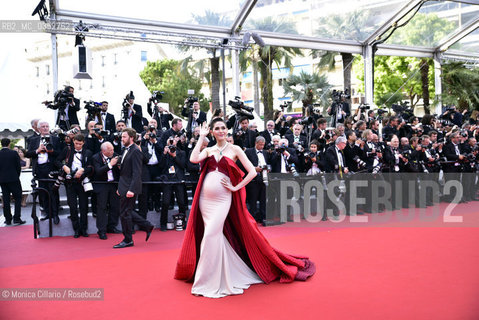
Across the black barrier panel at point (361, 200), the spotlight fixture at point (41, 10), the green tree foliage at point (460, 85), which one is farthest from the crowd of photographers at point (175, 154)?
the green tree foliage at point (460, 85)

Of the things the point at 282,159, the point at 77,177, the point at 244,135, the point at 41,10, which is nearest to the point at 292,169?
the point at 282,159

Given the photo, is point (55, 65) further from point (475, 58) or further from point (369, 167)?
point (475, 58)

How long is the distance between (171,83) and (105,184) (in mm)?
28927

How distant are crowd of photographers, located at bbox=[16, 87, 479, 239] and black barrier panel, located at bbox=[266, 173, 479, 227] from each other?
221 millimetres

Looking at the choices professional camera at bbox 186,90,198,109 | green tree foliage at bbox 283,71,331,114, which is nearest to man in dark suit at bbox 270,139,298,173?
professional camera at bbox 186,90,198,109

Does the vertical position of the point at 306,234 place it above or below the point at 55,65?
below

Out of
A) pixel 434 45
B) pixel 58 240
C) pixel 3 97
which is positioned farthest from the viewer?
pixel 434 45

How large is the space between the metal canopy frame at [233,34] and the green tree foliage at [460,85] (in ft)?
4.26

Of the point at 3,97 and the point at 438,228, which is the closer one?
the point at 438,228

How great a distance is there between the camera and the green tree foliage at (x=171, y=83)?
3591 centimetres

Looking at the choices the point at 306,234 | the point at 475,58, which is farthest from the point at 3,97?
the point at 475,58

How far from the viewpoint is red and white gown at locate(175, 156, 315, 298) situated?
197 inches

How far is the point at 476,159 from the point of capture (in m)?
12.7

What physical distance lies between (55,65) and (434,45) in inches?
580
